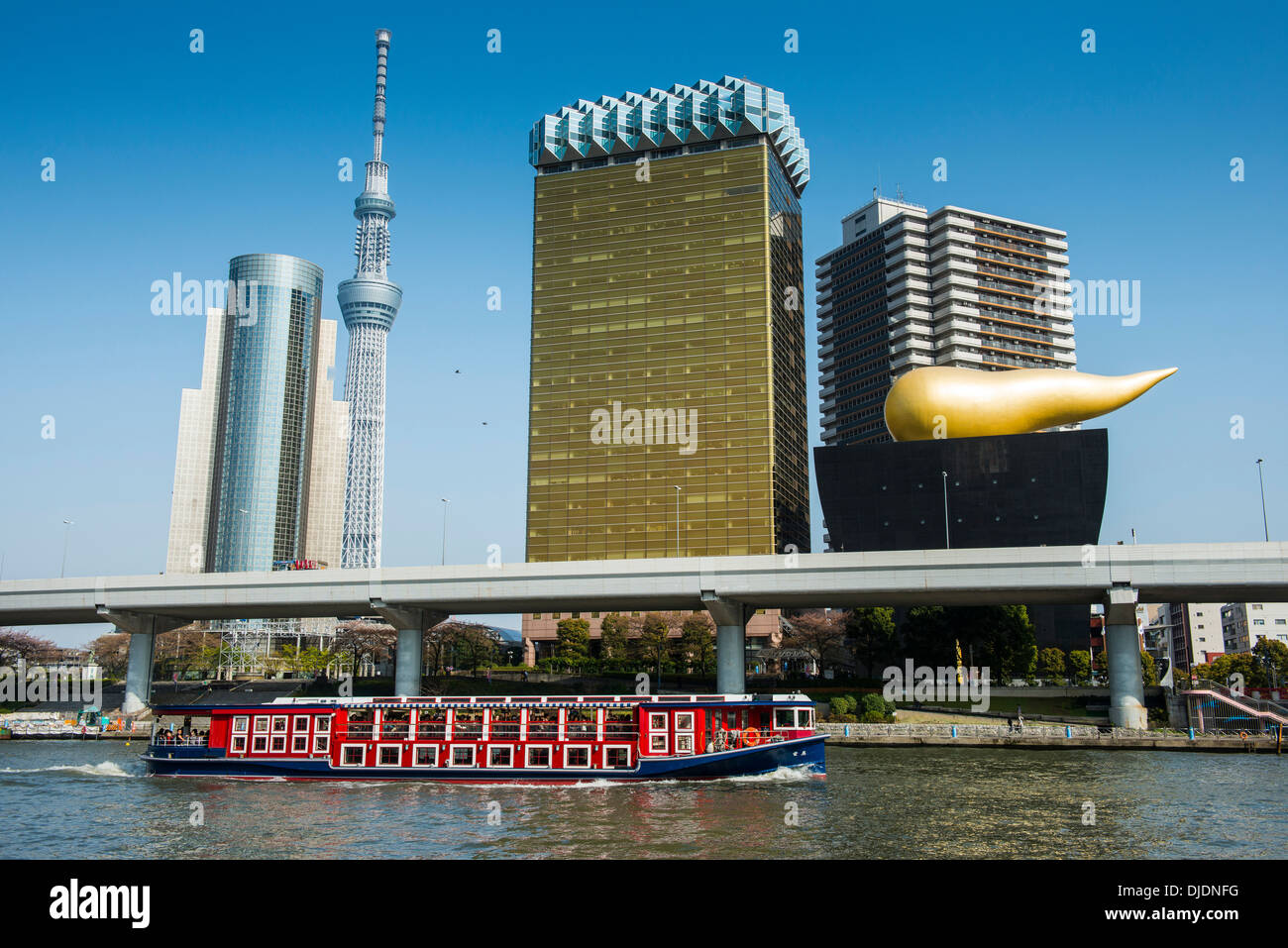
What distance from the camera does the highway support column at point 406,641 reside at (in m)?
85.9

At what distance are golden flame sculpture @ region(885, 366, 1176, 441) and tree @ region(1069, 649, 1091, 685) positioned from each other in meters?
28.3

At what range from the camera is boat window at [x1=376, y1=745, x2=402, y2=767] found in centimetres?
5059

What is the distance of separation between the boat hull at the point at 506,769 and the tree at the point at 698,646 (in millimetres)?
72021

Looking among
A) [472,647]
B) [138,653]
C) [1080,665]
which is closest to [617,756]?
[138,653]

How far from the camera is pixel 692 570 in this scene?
257 ft

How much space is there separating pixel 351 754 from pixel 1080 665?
272 feet

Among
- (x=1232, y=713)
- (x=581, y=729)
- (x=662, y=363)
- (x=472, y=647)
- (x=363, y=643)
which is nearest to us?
(x=581, y=729)

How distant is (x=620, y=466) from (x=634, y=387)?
1299 cm

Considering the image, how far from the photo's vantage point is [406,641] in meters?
88.5

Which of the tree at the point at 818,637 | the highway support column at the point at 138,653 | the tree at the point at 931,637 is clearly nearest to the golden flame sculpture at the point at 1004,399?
the tree at the point at 931,637

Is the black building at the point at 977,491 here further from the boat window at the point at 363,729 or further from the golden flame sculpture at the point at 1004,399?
the boat window at the point at 363,729

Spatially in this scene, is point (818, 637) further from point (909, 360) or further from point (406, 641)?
point (909, 360)
